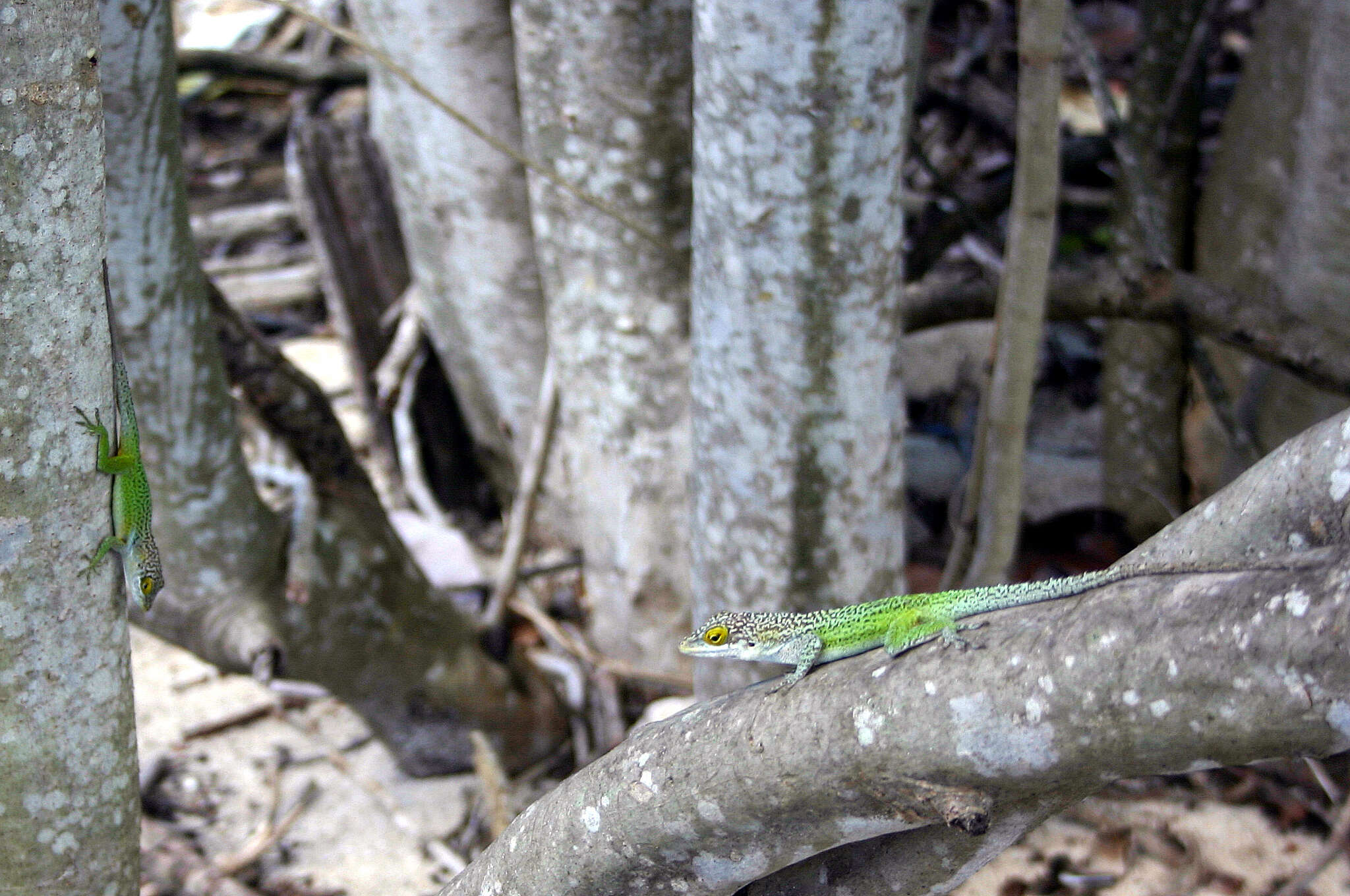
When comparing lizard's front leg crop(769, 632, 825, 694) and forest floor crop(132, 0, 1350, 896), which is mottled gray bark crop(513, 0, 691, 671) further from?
lizard's front leg crop(769, 632, 825, 694)

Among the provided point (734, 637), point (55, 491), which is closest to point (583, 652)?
point (734, 637)

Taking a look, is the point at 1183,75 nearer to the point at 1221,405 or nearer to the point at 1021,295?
the point at 1221,405

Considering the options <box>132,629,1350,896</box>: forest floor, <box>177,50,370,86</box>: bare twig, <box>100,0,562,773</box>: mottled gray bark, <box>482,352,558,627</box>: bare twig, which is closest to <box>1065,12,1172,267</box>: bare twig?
<box>132,629,1350,896</box>: forest floor

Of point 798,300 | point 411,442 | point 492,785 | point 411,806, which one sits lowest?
point 411,806

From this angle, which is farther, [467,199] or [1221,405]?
[467,199]

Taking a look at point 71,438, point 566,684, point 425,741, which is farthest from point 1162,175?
point 71,438

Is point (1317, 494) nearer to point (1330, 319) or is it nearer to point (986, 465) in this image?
point (986, 465)
